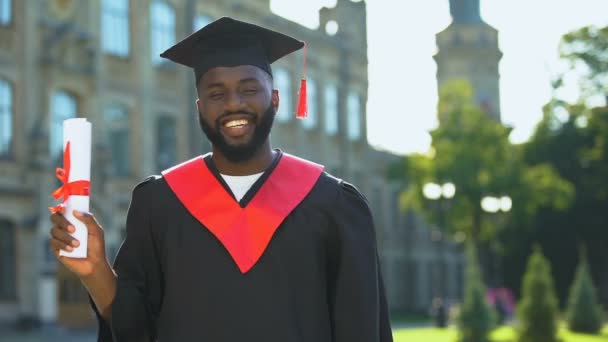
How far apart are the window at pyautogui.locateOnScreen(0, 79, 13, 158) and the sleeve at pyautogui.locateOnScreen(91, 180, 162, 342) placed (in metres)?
22.5

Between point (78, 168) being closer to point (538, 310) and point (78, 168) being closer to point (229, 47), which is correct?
point (229, 47)

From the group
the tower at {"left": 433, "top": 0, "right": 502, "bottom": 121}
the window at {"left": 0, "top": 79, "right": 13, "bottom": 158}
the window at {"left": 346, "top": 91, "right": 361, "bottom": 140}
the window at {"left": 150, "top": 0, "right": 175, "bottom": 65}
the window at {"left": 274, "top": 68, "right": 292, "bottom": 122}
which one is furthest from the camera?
the tower at {"left": 433, "top": 0, "right": 502, "bottom": 121}

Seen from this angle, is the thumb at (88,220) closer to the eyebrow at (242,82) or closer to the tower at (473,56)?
the eyebrow at (242,82)

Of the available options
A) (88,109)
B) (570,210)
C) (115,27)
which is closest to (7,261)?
(88,109)

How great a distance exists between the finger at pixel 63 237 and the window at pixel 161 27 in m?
28.0

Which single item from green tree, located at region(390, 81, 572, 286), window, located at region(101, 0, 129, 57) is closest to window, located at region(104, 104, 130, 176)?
window, located at region(101, 0, 129, 57)

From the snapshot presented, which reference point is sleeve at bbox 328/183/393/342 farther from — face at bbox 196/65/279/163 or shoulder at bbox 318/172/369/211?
face at bbox 196/65/279/163

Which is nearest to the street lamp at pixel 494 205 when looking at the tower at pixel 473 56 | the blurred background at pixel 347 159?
the blurred background at pixel 347 159

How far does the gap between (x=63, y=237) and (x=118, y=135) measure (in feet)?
87.9

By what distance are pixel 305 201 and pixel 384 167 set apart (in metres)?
44.8

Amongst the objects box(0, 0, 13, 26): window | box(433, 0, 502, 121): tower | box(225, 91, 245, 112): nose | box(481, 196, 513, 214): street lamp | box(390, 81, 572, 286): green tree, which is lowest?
box(225, 91, 245, 112): nose

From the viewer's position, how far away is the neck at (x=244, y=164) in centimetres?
430

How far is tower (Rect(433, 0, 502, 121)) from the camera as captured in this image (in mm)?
70312

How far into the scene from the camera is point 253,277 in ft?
13.5
